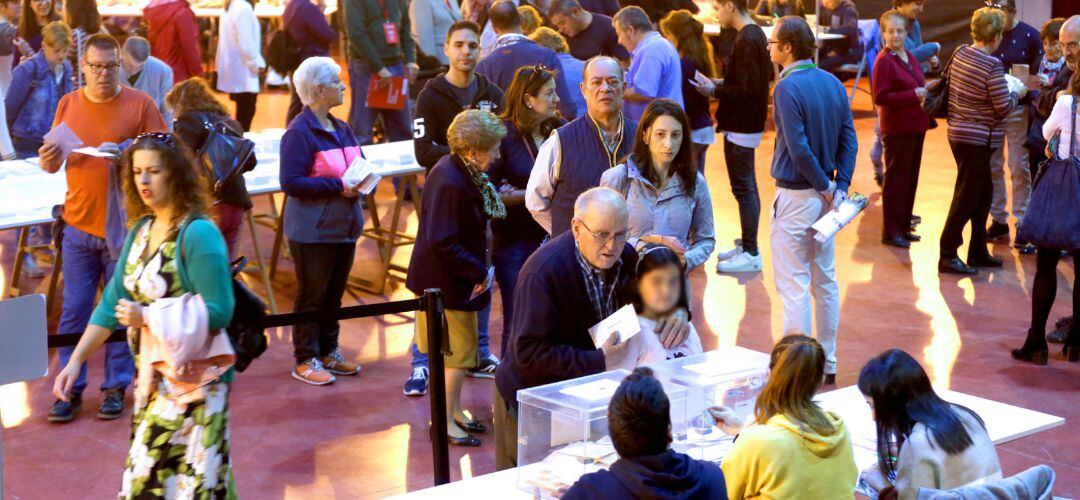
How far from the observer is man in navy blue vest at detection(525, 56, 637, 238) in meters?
5.19

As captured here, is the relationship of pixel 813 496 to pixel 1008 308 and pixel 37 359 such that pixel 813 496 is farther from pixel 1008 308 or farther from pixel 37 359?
pixel 1008 308

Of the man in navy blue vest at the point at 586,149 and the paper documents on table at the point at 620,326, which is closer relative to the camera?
the paper documents on table at the point at 620,326

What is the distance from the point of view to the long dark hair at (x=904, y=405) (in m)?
3.27

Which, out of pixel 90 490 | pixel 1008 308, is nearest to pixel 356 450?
pixel 90 490

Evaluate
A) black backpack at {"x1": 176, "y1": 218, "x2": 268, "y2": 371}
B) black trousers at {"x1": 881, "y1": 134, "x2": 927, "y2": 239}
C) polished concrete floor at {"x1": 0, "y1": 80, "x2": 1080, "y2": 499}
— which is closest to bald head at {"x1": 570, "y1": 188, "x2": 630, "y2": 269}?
black backpack at {"x1": 176, "y1": 218, "x2": 268, "y2": 371}

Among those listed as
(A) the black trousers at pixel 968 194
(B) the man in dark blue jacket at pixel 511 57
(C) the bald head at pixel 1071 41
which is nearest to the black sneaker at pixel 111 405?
(B) the man in dark blue jacket at pixel 511 57

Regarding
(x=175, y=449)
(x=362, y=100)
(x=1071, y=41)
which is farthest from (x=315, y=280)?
(x=362, y=100)

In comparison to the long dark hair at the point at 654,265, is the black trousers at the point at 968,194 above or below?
below

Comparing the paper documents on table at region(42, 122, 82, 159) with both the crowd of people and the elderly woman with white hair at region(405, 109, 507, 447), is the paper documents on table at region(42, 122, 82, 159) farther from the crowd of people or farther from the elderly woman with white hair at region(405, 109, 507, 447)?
the elderly woman with white hair at region(405, 109, 507, 447)

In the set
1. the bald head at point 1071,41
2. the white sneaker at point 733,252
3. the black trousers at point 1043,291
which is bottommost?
the white sneaker at point 733,252

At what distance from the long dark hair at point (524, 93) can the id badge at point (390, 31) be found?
4.19m

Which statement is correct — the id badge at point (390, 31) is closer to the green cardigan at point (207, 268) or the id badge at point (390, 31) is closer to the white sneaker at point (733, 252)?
the white sneaker at point (733, 252)

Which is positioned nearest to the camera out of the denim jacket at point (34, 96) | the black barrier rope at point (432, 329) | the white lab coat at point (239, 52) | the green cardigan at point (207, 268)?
the green cardigan at point (207, 268)

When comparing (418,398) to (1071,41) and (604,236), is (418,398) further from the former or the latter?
(1071,41)
